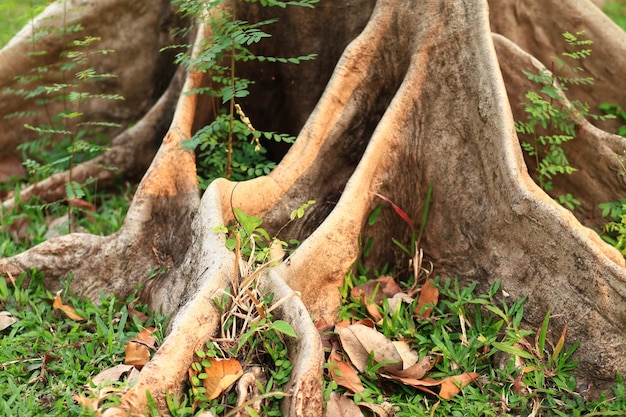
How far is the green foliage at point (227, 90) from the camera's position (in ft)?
12.2

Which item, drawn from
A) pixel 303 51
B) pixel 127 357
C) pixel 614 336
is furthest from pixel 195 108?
pixel 614 336

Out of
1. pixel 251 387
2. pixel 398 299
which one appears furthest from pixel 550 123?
pixel 251 387

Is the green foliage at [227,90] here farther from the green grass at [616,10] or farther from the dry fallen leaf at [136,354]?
the green grass at [616,10]

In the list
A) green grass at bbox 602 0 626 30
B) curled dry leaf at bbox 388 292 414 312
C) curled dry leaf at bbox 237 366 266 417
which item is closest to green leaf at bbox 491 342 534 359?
curled dry leaf at bbox 388 292 414 312

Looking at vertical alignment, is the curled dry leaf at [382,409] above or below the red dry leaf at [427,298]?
above

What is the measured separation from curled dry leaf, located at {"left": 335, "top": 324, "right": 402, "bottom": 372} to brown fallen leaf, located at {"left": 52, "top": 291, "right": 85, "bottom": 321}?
1.41 m

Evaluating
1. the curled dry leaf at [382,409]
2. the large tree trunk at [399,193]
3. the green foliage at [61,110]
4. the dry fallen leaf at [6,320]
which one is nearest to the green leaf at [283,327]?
the large tree trunk at [399,193]

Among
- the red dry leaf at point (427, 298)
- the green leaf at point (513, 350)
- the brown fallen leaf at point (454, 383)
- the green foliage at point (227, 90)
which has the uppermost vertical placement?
the green foliage at point (227, 90)

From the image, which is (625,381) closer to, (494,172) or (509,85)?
(494,172)

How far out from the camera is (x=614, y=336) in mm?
3348

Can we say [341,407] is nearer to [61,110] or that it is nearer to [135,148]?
[135,148]

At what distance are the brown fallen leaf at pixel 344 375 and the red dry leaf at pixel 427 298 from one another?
623mm

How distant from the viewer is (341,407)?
3.10 metres

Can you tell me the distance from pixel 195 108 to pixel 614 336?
2.71 metres
